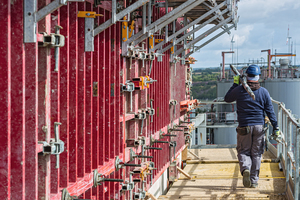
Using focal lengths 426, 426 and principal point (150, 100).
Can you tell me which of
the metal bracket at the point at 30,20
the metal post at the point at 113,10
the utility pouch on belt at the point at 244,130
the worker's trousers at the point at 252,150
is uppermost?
the metal post at the point at 113,10

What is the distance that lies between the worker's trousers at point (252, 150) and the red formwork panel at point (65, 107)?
183cm

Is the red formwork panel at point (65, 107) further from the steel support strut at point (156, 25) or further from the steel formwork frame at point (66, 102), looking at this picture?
the steel support strut at point (156, 25)

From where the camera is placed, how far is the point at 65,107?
4402mm

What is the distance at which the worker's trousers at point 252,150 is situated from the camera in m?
7.31

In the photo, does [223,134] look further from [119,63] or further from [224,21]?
[119,63]

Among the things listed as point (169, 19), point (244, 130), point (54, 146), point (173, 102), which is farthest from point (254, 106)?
point (54, 146)

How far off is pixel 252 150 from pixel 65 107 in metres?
4.07

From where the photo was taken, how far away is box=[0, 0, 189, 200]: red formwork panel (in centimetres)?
346

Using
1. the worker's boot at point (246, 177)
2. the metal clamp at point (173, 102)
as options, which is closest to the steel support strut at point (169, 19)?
the worker's boot at point (246, 177)

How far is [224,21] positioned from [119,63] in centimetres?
513

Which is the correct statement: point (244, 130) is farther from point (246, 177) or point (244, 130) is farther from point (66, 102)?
point (66, 102)

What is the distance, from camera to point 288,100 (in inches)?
1318

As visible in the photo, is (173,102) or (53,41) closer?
(53,41)

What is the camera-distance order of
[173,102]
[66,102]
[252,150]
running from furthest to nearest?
[173,102]
[252,150]
[66,102]
